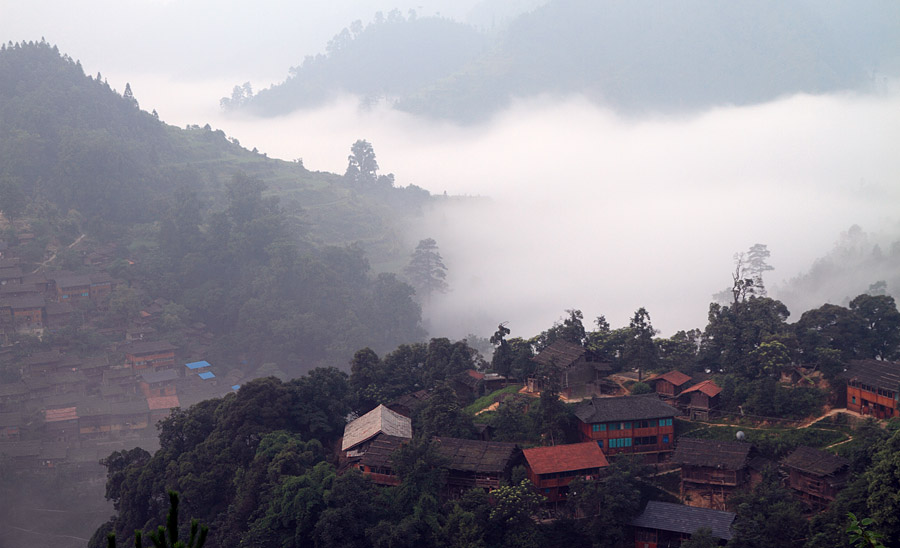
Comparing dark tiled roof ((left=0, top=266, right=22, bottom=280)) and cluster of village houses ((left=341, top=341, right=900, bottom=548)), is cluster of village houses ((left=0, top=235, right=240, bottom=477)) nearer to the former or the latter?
dark tiled roof ((left=0, top=266, right=22, bottom=280))

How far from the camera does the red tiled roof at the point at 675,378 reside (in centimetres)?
3493

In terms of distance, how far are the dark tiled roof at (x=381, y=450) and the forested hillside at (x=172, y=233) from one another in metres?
37.3

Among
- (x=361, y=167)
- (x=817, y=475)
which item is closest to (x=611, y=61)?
(x=361, y=167)

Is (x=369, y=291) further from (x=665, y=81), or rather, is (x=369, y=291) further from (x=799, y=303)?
(x=665, y=81)

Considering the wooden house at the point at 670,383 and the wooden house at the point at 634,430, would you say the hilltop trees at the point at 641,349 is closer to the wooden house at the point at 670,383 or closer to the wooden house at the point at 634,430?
the wooden house at the point at 670,383

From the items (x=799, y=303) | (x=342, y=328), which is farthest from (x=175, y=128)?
(x=799, y=303)

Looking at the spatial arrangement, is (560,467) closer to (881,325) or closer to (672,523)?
(672,523)

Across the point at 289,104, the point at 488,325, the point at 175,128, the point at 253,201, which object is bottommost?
the point at 488,325

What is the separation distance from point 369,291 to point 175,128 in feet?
142

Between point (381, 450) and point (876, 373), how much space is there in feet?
63.4

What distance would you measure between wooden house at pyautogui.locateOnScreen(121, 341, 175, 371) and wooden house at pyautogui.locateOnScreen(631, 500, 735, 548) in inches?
1713

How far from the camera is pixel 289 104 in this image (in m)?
168

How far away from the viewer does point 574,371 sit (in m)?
36.4

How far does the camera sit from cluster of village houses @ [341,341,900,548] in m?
26.8
